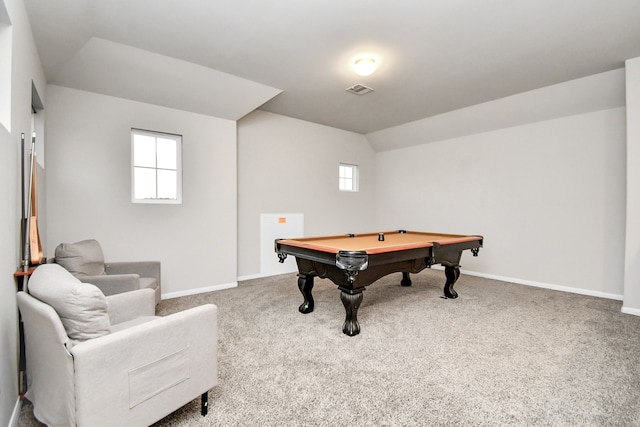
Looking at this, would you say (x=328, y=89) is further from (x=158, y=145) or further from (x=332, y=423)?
(x=332, y=423)

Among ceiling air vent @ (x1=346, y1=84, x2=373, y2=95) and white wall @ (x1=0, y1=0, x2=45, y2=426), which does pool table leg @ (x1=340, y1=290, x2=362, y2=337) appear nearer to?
white wall @ (x1=0, y1=0, x2=45, y2=426)

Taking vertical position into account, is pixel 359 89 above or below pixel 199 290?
above

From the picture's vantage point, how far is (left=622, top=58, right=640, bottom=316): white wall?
3.14 m

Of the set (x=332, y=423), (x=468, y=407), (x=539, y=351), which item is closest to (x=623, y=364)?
(x=539, y=351)

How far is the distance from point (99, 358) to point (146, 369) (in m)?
0.22

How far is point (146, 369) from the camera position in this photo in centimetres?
134

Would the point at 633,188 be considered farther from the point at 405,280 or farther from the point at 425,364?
the point at 425,364

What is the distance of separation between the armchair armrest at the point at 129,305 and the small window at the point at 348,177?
14.5 ft

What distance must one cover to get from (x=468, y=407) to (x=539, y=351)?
3.68 feet

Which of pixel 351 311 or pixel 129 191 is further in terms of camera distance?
pixel 129 191

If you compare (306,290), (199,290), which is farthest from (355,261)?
(199,290)

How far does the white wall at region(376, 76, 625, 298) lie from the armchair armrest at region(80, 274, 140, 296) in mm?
4908

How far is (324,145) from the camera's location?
18.7ft

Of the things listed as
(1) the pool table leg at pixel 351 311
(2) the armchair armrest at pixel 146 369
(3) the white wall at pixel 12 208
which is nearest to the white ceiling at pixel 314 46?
(3) the white wall at pixel 12 208
